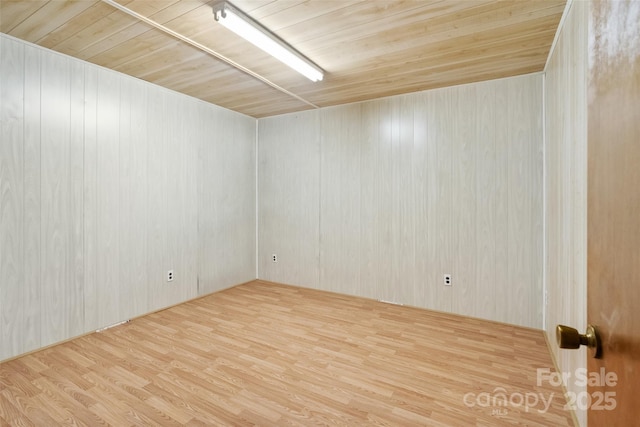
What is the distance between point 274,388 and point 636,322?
198 centimetres

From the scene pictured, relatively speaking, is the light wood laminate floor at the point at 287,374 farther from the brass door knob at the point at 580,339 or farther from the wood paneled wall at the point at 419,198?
the brass door knob at the point at 580,339

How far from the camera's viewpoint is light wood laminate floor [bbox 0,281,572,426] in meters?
1.72

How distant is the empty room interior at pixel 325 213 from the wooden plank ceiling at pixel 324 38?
0.07 ft

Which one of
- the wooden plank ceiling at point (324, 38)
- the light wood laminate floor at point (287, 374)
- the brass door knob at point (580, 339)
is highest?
the wooden plank ceiling at point (324, 38)

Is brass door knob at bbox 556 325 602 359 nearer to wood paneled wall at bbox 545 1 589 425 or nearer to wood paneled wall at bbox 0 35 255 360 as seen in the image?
wood paneled wall at bbox 545 1 589 425

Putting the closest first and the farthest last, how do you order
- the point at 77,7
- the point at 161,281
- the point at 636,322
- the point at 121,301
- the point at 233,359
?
the point at 636,322 → the point at 77,7 → the point at 233,359 → the point at 121,301 → the point at 161,281

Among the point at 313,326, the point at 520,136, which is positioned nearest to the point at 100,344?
the point at 313,326

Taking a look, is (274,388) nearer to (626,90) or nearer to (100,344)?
(100,344)

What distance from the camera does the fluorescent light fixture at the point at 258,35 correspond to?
6.10 feet

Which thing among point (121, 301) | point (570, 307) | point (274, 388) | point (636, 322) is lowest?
point (274, 388)

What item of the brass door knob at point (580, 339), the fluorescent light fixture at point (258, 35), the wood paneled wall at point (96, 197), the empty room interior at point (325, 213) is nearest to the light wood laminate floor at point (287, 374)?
the empty room interior at point (325, 213)

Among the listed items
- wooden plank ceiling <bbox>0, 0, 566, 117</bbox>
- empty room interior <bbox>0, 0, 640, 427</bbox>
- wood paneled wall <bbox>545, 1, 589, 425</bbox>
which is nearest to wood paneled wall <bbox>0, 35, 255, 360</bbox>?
empty room interior <bbox>0, 0, 640, 427</bbox>

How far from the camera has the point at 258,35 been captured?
206 cm

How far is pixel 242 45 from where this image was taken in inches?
93.2
